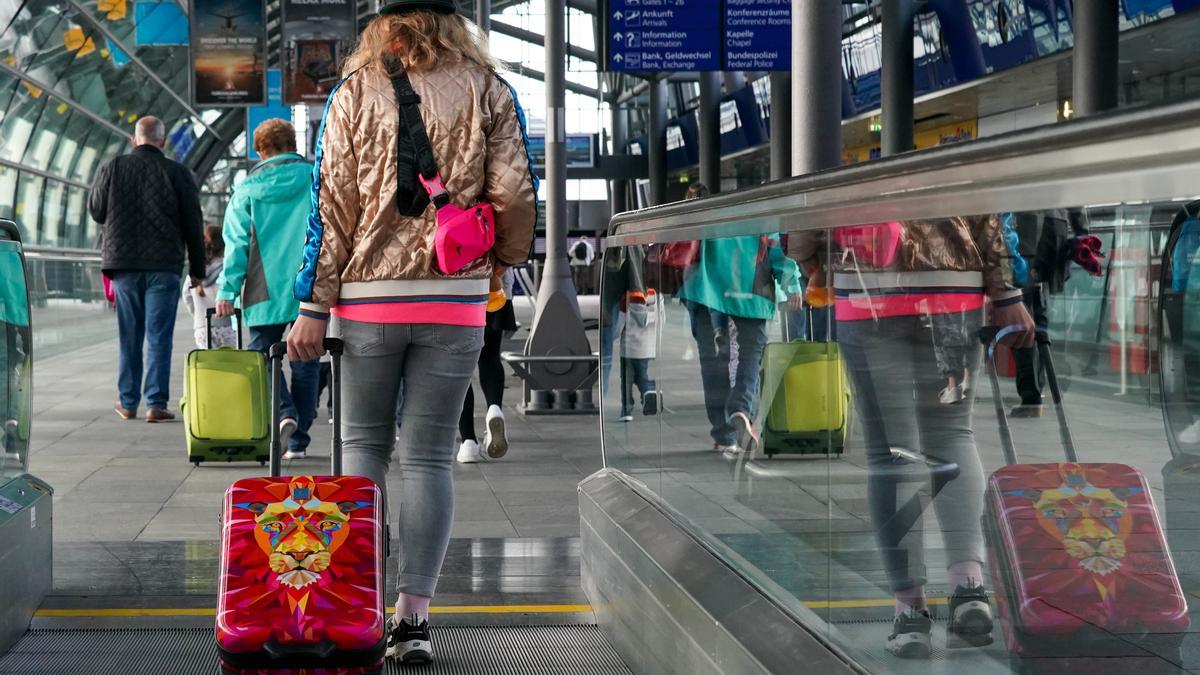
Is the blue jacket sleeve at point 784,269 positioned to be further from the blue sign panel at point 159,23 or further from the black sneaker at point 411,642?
the blue sign panel at point 159,23

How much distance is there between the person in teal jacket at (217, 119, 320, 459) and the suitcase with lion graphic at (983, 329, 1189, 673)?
17.0 feet

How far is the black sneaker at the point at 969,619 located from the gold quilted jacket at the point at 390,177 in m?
1.77

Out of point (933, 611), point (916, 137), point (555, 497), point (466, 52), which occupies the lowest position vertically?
point (555, 497)

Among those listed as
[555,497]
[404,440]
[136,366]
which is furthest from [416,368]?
[136,366]

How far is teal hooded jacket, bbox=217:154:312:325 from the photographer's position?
6875 mm

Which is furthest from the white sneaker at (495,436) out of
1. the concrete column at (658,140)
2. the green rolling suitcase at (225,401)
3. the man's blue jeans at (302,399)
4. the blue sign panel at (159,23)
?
the concrete column at (658,140)

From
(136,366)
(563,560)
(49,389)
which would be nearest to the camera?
(563,560)

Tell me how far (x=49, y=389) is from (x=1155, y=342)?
458 inches

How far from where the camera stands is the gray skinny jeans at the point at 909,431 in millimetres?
2162

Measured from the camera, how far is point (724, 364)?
3428 mm

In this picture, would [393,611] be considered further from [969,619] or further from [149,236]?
[149,236]

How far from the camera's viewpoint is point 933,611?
7.33 feet

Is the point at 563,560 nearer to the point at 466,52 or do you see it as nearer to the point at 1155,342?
the point at 466,52

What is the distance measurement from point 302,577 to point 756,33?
417 inches
